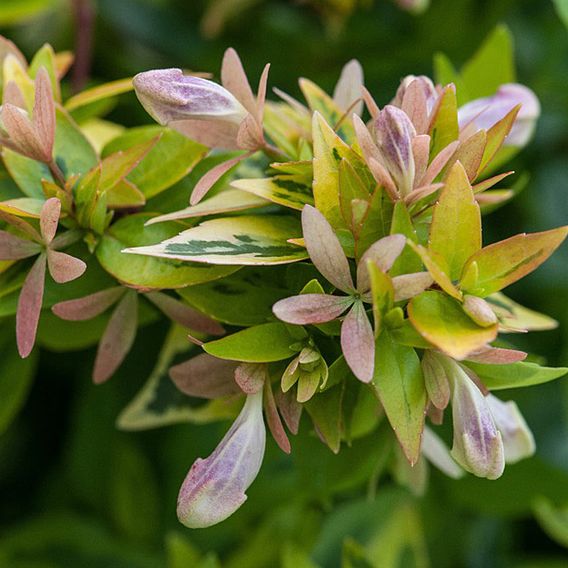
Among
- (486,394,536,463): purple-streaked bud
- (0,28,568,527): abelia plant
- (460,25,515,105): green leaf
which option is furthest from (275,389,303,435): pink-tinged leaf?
(460,25,515,105): green leaf

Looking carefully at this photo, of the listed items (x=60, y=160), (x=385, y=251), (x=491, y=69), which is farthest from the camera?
(x=491, y=69)

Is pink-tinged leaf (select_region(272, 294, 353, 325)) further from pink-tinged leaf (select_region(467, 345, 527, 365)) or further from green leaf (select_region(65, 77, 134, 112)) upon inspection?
green leaf (select_region(65, 77, 134, 112))

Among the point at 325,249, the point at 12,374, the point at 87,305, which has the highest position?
the point at 325,249

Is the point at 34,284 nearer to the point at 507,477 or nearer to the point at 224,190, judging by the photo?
the point at 224,190

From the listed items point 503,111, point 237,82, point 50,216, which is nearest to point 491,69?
point 503,111

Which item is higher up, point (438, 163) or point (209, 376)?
point (438, 163)

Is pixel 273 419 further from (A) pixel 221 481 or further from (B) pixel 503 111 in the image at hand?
(B) pixel 503 111
